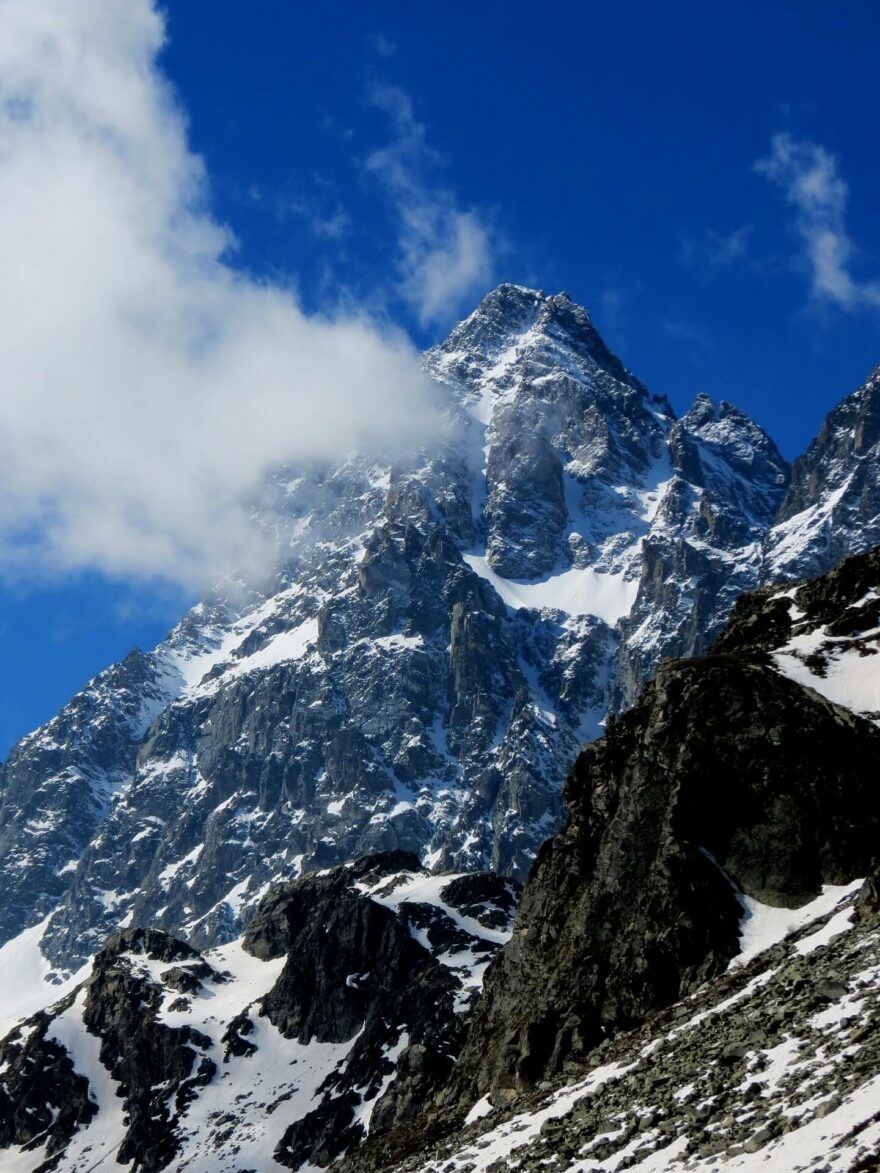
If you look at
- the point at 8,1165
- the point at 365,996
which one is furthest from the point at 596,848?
the point at 8,1165

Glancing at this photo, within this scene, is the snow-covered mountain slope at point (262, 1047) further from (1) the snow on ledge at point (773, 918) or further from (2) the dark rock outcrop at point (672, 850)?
(1) the snow on ledge at point (773, 918)

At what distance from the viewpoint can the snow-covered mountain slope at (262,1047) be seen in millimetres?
153875

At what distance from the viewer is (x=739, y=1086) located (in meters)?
34.1

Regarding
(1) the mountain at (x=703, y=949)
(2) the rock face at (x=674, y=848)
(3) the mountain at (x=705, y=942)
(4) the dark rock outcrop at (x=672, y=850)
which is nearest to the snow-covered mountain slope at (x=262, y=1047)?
(1) the mountain at (x=703, y=949)

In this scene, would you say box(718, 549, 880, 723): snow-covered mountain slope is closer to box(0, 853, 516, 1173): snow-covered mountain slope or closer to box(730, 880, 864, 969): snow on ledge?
box(730, 880, 864, 969): snow on ledge

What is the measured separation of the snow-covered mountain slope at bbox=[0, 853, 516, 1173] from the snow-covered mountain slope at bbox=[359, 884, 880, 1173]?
318ft

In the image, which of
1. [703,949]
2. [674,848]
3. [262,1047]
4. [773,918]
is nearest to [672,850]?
[674,848]

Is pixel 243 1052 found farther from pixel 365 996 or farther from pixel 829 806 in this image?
pixel 829 806

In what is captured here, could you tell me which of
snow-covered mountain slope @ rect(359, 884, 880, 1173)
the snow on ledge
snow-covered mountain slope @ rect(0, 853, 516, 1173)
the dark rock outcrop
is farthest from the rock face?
snow-covered mountain slope @ rect(0, 853, 516, 1173)

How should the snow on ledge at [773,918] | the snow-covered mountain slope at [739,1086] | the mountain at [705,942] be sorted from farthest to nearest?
the snow on ledge at [773,918], the mountain at [705,942], the snow-covered mountain slope at [739,1086]

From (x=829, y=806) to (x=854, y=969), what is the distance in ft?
81.2

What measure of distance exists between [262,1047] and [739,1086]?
151166 mm

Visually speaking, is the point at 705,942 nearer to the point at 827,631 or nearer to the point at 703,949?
the point at 703,949

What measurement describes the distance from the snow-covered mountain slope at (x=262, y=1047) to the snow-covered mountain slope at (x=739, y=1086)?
318ft
